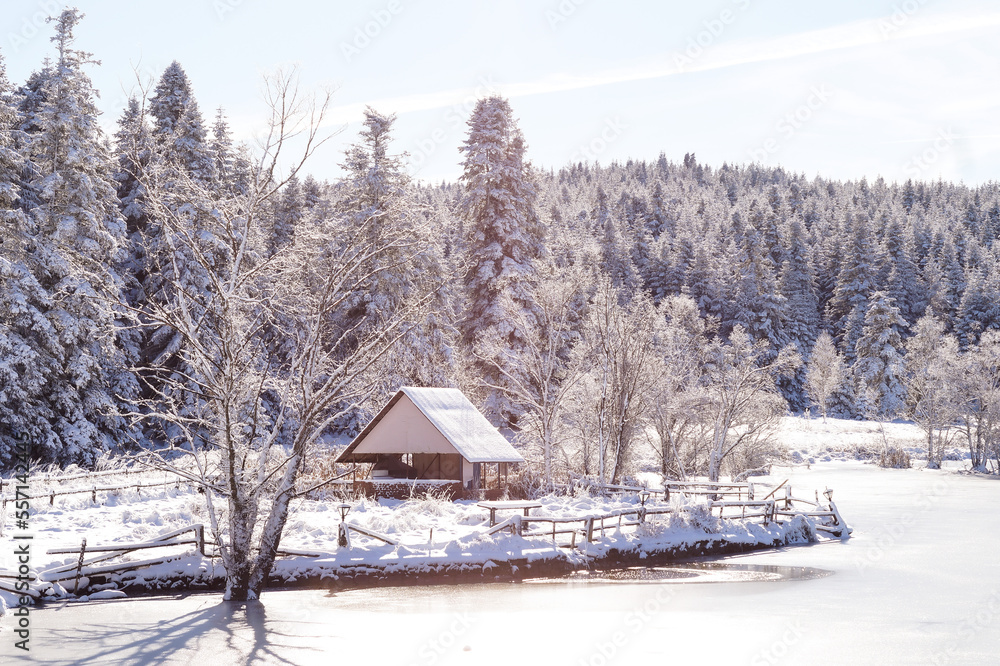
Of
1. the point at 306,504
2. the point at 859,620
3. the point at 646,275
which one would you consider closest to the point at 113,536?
the point at 306,504

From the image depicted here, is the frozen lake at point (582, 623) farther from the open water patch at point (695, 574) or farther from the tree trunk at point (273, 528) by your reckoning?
the tree trunk at point (273, 528)

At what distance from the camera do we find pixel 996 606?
17.7 m

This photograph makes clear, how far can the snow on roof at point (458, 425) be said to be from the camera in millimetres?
26578

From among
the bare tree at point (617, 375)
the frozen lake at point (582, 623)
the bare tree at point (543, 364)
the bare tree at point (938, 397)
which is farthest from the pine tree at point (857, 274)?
the frozen lake at point (582, 623)

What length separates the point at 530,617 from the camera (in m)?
15.4

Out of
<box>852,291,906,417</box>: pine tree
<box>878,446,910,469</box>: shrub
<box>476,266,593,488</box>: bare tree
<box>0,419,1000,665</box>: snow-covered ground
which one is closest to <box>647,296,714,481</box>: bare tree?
<box>476,266,593,488</box>: bare tree

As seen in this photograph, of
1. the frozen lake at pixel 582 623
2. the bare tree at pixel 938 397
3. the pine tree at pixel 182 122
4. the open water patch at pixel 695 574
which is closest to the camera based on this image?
the frozen lake at pixel 582 623

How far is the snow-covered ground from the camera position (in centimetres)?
1283

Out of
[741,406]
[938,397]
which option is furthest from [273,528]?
[938,397]

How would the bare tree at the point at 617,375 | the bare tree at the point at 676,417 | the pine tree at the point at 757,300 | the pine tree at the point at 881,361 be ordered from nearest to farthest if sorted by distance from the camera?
the bare tree at the point at 617,375 → the bare tree at the point at 676,417 → the pine tree at the point at 881,361 → the pine tree at the point at 757,300

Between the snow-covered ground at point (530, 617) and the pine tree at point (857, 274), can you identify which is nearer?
the snow-covered ground at point (530, 617)

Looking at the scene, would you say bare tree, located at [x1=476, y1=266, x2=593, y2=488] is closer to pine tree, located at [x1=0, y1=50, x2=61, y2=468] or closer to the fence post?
the fence post

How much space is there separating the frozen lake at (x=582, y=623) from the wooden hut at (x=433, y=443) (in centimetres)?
833

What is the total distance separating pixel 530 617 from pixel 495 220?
27.3 meters
